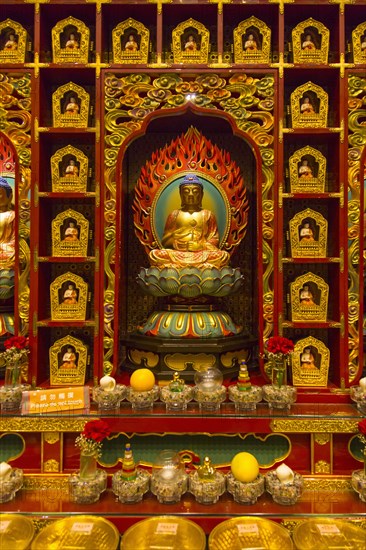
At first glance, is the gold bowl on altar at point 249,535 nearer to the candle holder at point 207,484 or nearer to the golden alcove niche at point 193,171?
the candle holder at point 207,484

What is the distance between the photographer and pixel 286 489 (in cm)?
205

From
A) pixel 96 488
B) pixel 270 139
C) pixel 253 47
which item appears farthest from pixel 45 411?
pixel 253 47

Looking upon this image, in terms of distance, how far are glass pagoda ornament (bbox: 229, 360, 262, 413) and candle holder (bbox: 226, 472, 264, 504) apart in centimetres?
36

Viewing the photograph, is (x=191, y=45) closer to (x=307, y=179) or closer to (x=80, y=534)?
(x=307, y=179)

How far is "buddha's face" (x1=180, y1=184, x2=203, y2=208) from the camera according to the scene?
2939mm

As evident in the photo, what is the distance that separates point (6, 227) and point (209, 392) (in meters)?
1.66

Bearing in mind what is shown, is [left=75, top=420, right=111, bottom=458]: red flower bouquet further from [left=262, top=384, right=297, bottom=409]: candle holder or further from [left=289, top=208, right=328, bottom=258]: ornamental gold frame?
[left=289, top=208, right=328, bottom=258]: ornamental gold frame

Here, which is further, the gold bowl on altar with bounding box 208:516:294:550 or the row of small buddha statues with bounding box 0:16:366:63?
the row of small buddha statues with bounding box 0:16:366:63

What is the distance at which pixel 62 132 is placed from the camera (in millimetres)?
2697

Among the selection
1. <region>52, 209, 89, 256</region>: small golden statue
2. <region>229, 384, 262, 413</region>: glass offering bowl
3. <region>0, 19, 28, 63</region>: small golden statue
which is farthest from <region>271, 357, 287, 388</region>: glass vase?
<region>0, 19, 28, 63</region>: small golden statue

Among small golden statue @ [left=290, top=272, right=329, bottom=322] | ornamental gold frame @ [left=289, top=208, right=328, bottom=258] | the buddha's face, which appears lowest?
small golden statue @ [left=290, top=272, right=329, bottom=322]

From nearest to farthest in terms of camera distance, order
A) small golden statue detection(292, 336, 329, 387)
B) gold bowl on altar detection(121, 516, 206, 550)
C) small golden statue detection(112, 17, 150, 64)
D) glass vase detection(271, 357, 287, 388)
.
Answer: gold bowl on altar detection(121, 516, 206, 550) → glass vase detection(271, 357, 287, 388) → small golden statue detection(292, 336, 329, 387) → small golden statue detection(112, 17, 150, 64)

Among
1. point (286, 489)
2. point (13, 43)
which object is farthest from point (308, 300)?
point (13, 43)

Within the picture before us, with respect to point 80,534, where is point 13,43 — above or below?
above
